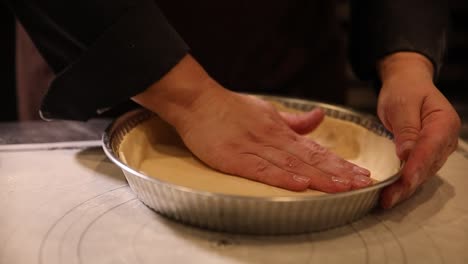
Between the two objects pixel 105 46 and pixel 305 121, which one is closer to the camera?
pixel 105 46

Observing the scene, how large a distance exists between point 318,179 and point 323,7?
0.51 meters

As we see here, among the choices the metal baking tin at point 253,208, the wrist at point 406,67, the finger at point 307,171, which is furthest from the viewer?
the wrist at point 406,67

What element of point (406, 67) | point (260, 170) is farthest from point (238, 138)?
point (406, 67)

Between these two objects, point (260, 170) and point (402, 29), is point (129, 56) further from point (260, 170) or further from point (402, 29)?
point (402, 29)

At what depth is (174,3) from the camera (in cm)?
86

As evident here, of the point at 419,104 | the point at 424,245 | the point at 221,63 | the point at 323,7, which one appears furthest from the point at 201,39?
the point at 424,245

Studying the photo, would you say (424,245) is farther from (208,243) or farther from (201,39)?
(201,39)

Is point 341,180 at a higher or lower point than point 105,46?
lower

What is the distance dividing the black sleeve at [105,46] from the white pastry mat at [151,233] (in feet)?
0.35

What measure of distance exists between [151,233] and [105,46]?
23 centimetres

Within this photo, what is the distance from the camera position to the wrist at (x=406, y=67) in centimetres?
74

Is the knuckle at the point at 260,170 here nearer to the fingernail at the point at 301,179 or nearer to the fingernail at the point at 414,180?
the fingernail at the point at 301,179

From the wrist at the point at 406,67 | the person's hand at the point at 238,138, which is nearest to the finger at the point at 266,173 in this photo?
the person's hand at the point at 238,138

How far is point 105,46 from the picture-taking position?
62 cm
